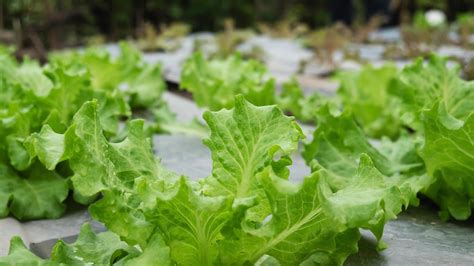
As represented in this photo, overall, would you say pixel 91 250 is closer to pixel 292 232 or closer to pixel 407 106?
pixel 292 232

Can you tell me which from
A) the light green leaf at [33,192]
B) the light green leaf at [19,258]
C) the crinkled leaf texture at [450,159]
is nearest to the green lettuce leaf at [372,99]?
the crinkled leaf texture at [450,159]

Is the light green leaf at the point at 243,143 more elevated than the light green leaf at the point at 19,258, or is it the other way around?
the light green leaf at the point at 243,143

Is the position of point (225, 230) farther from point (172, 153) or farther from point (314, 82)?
point (314, 82)

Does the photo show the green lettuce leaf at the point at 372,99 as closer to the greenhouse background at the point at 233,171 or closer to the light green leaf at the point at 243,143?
the greenhouse background at the point at 233,171

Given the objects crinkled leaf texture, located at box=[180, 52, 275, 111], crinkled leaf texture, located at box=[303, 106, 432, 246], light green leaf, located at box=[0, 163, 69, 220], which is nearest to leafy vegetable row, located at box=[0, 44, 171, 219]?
light green leaf, located at box=[0, 163, 69, 220]

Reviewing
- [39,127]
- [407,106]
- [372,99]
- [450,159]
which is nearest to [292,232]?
[450,159]

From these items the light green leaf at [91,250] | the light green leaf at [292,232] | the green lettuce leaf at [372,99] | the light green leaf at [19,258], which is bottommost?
the green lettuce leaf at [372,99]

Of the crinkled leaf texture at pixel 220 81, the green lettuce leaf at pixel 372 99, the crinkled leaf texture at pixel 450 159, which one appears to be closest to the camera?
the crinkled leaf texture at pixel 450 159

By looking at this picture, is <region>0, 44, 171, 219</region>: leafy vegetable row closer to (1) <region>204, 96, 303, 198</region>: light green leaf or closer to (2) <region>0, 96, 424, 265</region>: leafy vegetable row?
(2) <region>0, 96, 424, 265</region>: leafy vegetable row

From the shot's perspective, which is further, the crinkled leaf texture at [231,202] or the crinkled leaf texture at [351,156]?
the crinkled leaf texture at [351,156]
